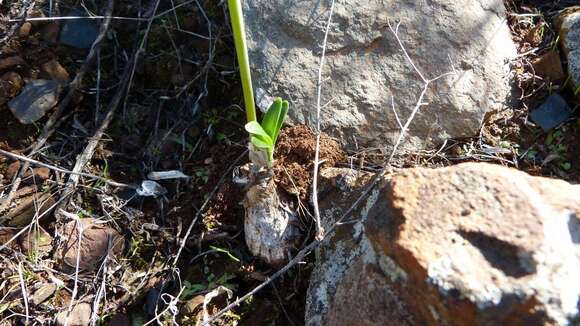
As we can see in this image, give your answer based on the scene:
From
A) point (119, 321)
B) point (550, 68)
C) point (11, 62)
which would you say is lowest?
point (119, 321)

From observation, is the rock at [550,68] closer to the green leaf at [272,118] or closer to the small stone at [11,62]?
the green leaf at [272,118]

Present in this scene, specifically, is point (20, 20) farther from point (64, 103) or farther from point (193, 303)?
point (193, 303)

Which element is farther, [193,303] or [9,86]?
[9,86]

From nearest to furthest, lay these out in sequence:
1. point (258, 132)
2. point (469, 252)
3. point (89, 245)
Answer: point (469, 252)
point (258, 132)
point (89, 245)

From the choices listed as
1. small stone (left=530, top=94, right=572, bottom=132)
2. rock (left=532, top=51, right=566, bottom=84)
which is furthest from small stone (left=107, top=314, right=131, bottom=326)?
rock (left=532, top=51, right=566, bottom=84)

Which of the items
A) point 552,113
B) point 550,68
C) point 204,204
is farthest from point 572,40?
point 204,204

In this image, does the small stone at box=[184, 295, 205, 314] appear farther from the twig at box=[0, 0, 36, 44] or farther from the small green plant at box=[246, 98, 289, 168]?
the twig at box=[0, 0, 36, 44]

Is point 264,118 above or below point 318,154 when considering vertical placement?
above
